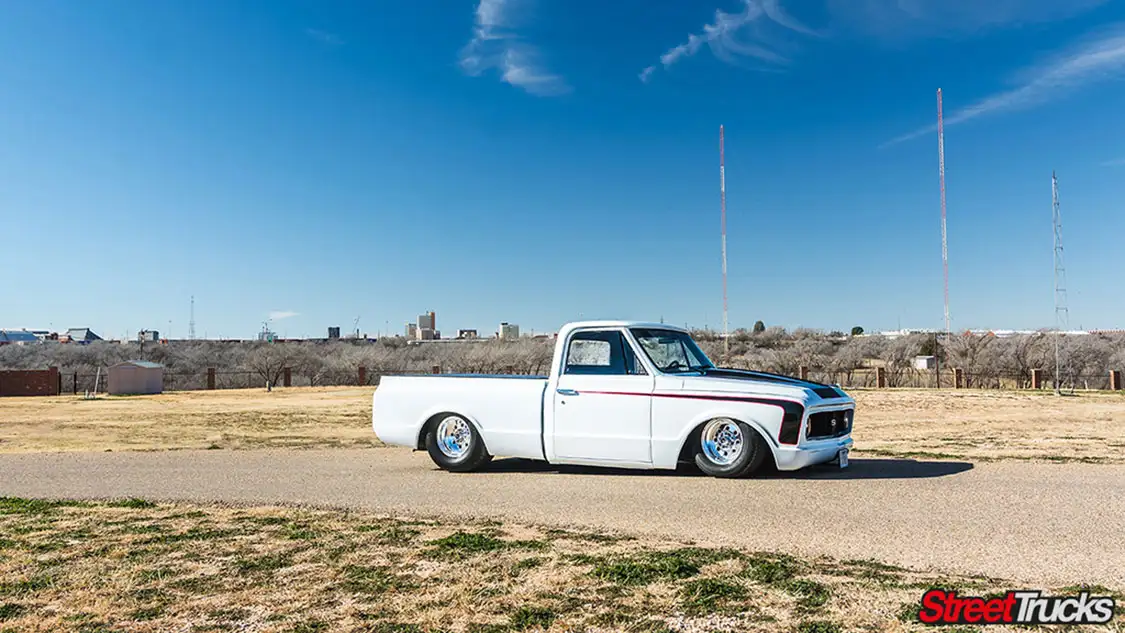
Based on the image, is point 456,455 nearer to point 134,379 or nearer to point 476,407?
point 476,407

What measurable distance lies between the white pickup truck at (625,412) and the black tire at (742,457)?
0.01m

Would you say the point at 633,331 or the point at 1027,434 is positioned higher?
the point at 633,331

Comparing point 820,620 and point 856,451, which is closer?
point 820,620

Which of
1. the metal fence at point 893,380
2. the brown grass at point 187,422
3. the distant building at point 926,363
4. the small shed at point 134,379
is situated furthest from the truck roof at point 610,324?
the distant building at point 926,363

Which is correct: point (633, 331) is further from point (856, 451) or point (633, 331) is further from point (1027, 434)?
point (1027, 434)

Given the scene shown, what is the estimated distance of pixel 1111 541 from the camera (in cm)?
655

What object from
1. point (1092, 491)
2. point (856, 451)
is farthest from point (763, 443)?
point (856, 451)

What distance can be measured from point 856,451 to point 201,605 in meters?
10.8

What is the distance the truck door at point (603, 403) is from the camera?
1012 centimetres

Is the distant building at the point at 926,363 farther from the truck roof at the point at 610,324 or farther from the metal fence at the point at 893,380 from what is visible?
the truck roof at the point at 610,324

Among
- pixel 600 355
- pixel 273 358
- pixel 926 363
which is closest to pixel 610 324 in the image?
pixel 600 355

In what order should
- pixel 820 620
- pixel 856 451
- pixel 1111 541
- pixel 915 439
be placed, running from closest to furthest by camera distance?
1. pixel 820 620
2. pixel 1111 541
3. pixel 856 451
4. pixel 915 439

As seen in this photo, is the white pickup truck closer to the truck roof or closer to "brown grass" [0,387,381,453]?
the truck roof

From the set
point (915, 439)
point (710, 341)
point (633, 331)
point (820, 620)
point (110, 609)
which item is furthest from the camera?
point (710, 341)
